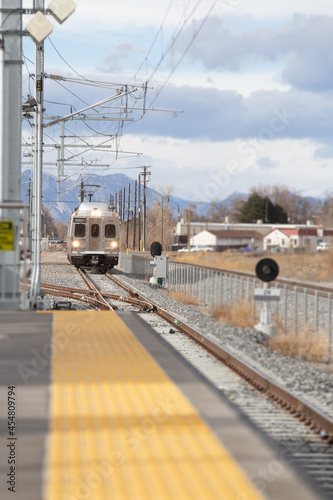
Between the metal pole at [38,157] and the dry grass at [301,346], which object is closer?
the dry grass at [301,346]

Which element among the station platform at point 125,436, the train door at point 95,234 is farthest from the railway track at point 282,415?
the train door at point 95,234

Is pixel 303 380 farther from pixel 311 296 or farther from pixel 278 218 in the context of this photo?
pixel 278 218

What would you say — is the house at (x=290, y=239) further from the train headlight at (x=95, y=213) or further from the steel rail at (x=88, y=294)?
the steel rail at (x=88, y=294)

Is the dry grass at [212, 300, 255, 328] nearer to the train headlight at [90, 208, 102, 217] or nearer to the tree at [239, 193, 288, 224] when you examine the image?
the train headlight at [90, 208, 102, 217]

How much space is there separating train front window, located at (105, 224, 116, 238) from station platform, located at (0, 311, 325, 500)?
22481 millimetres

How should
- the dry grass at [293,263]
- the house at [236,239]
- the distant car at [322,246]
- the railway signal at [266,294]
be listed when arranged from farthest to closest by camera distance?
the house at [236,239] → the distant car at [322,246] → the dry grass at [293,263] → the railway signal at [266,294]

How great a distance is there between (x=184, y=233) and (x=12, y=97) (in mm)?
48333

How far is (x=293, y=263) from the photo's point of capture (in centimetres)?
3170

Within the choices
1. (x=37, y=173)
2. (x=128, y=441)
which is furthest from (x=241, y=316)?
(x=128, y=441)

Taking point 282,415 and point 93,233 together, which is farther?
point 93,233

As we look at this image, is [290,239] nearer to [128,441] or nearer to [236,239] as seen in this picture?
[236,239]

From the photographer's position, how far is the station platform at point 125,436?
4.38 meters

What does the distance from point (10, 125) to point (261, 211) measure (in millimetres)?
31355

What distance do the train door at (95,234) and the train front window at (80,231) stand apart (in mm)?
328
